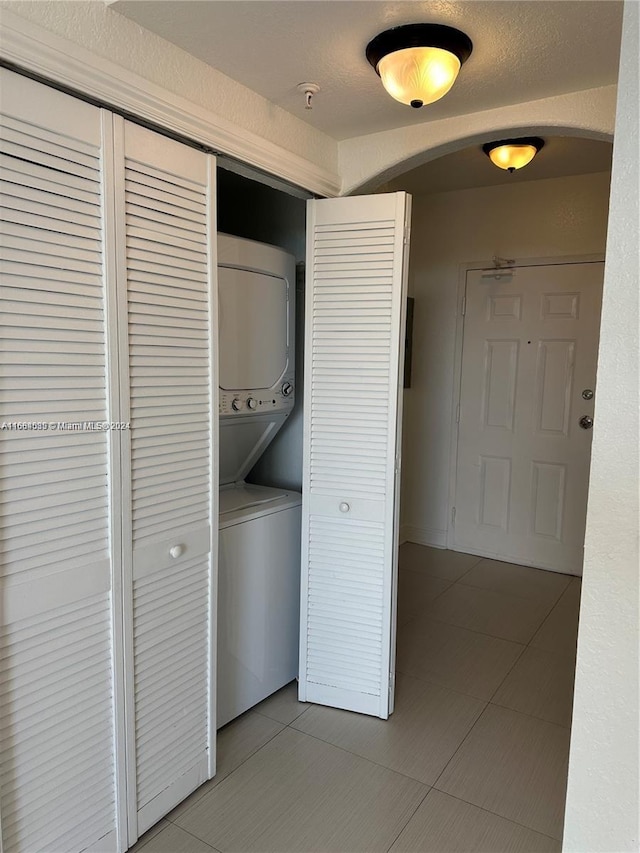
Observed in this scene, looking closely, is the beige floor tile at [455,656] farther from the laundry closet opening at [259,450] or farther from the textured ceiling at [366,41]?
the textured ceiling at [366,41]

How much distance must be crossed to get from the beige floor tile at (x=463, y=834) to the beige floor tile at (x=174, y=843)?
1.87ft

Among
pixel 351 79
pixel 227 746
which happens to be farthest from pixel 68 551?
pixel 351 79

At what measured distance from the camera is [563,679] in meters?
2.64

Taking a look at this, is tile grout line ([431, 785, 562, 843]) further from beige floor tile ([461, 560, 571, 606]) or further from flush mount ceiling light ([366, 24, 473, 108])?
flush mount ceiling light ([366, 24, 473, 108])

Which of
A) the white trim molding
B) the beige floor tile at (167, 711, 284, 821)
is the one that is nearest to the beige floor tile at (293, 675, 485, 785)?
the beige floor tile at (167, 711, 284, 821)

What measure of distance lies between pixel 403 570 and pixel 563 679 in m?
1.42

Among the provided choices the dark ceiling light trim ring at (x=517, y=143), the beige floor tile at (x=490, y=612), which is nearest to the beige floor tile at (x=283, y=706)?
the beige floor tile at (x=490, y=612)

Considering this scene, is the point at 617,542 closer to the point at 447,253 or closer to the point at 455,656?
the point at 455,656

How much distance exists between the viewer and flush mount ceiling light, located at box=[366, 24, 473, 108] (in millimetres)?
1518

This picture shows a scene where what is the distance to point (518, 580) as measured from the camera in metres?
3.76

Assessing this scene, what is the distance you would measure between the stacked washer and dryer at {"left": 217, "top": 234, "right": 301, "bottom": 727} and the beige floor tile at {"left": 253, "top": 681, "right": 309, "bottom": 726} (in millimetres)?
42

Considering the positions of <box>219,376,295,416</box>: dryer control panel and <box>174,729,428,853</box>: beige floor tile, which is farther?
<box>219,376,295,416</box>: dryer control panel

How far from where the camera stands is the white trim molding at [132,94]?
4.07ft

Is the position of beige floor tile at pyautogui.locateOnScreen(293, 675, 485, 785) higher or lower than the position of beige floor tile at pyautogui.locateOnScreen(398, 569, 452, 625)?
lower
